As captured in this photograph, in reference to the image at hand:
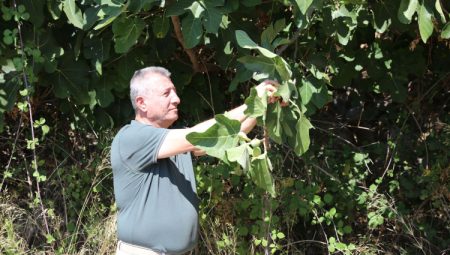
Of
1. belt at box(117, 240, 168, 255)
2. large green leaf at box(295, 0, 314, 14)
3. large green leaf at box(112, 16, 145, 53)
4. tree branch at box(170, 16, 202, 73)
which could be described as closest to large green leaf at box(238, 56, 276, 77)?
large green leaf at box(295, 0, 314, 14)

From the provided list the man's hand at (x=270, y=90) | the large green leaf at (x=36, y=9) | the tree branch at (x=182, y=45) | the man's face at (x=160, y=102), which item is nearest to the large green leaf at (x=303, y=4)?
the man's hand at (x=270, y=90)

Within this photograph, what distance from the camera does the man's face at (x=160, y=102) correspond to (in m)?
3.34

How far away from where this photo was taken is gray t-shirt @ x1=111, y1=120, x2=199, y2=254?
3.26 meters

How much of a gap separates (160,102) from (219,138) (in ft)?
2.50

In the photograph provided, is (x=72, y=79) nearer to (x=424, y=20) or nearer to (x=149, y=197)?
(x=149, y=197)

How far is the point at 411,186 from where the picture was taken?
514 cm

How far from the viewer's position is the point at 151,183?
333cm

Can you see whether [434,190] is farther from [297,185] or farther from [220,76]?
[220,76]

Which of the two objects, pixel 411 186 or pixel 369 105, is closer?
pixel 411 186

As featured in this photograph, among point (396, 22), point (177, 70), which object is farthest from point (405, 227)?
point (177, 70)

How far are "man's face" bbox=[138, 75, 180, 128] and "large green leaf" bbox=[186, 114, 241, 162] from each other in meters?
0.73

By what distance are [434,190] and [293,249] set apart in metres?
1.01

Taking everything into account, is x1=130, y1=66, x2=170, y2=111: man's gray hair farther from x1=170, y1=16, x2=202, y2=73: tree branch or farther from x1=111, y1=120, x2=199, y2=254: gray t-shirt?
x1=170, y1=16, x2=202, y2=73: tree branch

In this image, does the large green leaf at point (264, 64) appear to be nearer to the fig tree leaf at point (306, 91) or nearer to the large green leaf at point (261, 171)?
the large green leaf at point (261, 171)
